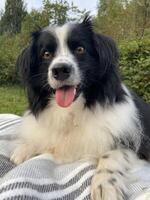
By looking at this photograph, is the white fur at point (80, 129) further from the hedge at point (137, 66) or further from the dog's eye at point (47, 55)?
the hedge at point (137, 66)

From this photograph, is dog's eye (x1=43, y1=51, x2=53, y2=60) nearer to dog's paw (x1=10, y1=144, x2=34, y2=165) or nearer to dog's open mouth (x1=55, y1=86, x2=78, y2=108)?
dog's open mouth (x1=55, y1=86, x2=78, y2=108)

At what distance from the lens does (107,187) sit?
248cm

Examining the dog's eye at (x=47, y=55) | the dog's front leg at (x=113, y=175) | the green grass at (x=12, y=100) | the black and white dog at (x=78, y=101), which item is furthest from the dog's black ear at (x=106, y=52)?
the green grass at (x=12, y=100)

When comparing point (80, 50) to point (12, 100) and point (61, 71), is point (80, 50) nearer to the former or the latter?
point (61, 71)

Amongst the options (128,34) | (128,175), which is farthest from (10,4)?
(128,175)

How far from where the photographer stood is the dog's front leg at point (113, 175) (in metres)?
2.43

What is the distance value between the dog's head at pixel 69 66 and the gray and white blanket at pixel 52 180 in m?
0.45

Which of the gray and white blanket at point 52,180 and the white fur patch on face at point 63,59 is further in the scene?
the white fur patch on face at point 63,59

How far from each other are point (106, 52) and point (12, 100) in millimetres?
5900

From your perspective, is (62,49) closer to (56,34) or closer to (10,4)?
(56,34)

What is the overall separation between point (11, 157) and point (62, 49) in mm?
813

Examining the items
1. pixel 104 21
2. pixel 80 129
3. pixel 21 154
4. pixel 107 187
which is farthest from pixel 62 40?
pixel 104 21

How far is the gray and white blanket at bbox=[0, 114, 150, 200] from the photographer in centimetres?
229

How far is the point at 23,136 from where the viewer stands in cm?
347
